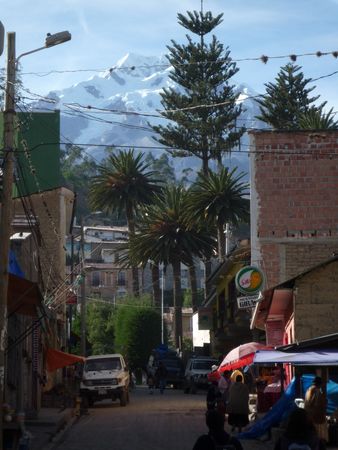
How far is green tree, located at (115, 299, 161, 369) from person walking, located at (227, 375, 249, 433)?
5473cm

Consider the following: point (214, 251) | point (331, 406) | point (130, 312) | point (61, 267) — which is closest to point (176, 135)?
point (214, 251)

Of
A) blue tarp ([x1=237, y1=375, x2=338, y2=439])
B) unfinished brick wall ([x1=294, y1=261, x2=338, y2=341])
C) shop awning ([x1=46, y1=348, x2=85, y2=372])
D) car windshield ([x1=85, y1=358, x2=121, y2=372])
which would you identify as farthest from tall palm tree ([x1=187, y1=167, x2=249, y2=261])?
blue tarp ([x1=237, y1=375, x2=338, y2=439])

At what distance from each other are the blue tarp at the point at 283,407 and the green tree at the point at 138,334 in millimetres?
56304

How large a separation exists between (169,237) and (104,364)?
2914cm

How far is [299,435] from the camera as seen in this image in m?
11.4

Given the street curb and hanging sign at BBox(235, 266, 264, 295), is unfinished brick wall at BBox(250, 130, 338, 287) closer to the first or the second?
hanging sign at BBox(235, 266, 264, 295)

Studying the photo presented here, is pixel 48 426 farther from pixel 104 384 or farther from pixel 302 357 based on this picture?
pixel 302 357

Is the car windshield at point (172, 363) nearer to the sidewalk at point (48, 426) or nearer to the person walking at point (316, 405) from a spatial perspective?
the sidewalk at point (48, 426)

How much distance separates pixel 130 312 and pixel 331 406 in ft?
193

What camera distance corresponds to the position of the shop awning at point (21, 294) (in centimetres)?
2077

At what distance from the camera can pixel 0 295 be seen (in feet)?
62.2

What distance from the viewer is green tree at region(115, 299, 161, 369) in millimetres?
79812

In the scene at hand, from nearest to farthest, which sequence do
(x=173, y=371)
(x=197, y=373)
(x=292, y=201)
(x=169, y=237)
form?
(x=292, y=201)
(x=197, y=373)
(x=173, y=371)
(x=169, y=237)

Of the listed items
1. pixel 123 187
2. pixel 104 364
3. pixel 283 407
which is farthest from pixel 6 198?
pixel 123 187
